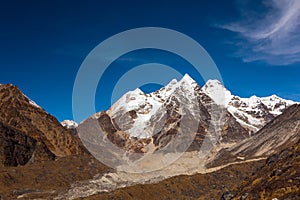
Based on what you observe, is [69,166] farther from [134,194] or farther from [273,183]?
[273,183]

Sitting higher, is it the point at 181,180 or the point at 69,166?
the point at 69,166

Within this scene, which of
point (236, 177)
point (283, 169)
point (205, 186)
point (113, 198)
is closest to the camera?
point (283, 169)

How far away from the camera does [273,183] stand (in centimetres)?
4359

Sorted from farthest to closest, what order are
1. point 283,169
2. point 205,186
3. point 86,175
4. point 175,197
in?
point 86,175
point 205,186
point 175,197
point 283,169

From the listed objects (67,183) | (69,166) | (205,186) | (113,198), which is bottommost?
(113,198)

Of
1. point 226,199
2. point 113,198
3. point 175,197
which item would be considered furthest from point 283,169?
point 175,197

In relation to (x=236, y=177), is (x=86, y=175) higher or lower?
higher

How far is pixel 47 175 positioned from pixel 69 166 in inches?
727

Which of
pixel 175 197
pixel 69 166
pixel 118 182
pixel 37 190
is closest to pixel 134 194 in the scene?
pixel 175 197

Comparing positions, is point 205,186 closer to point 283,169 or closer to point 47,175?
point 47,175

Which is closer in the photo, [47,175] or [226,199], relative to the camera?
[226,199]

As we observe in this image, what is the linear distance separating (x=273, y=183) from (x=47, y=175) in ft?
490

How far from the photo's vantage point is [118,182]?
190 m

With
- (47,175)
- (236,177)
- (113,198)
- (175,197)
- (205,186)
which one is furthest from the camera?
(47,175)
